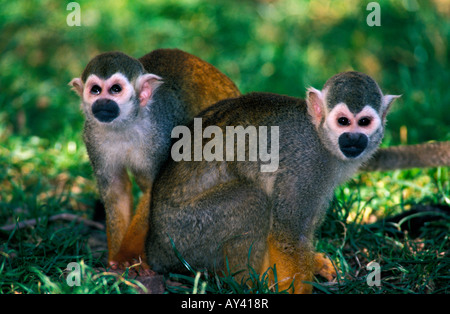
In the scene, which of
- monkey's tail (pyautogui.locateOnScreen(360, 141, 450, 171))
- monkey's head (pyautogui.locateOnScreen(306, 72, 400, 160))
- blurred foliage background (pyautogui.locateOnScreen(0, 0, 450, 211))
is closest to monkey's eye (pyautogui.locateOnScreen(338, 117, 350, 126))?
monkey's head (pyautogui.locateOnScreen(306, 72, 400, 160))

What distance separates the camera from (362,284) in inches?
160

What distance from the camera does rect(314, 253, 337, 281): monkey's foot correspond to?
444 centimetres

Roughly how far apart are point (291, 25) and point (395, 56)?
5.96 ft

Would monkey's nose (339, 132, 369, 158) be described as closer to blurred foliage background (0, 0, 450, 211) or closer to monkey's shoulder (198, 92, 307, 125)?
monkey's shoulder (198, 92, 307, 125)

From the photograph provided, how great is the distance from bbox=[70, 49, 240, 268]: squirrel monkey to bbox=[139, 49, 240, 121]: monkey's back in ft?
0.17

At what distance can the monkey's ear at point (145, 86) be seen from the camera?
14.3 ft

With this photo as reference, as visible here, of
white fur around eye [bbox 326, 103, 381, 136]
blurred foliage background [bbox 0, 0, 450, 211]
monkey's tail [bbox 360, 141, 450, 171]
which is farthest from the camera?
blurred foliage background [bbox 0, 0, 450, 211]

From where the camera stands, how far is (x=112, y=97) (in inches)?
165

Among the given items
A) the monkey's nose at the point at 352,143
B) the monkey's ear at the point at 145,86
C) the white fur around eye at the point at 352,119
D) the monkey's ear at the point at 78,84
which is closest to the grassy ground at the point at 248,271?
the monkey's nose at the point at 352,143

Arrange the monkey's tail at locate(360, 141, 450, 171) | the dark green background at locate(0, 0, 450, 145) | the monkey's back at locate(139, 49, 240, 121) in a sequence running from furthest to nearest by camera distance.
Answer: the dark green background at locate(0, 0, 450, 145) < the monkey's back at locate(139, 49, 240, 121) < the monkey's tail at locate(360, 141, 450, 171)

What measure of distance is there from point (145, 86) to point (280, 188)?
1383mm

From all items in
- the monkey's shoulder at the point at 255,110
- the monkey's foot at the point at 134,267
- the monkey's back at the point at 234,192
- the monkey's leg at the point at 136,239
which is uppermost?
the monkey's shoulder at the point at 255,110

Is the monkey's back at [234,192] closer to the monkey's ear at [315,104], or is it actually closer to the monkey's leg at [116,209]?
the monkey's ear at [315,104]
